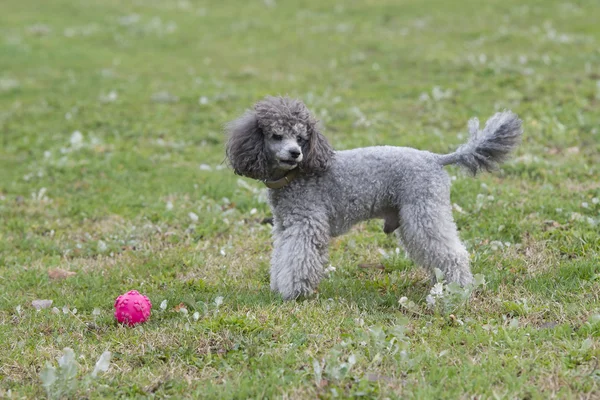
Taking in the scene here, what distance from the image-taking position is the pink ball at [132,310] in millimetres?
5023

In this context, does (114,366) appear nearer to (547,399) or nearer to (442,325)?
(442,325)

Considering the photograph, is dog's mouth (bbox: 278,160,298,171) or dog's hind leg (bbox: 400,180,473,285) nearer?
dog's mouth (bbox: 278,160,298,171)

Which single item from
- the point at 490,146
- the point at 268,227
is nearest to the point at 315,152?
the point at 490,146

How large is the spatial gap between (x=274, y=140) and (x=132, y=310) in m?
1.62

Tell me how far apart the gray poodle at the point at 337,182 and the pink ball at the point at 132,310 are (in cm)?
104

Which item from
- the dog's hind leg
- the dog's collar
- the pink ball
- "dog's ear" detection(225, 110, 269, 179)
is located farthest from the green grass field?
"dog's ear" detection(225, 110, 269, 179)

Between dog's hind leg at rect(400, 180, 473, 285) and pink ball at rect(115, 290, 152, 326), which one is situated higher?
dog's hind leg at rect(400, 180, 473, 285)

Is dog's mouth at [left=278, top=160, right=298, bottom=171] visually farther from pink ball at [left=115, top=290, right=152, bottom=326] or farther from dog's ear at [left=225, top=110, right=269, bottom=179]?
pink ball at [left=115, top=290, right=152, bottom=326]

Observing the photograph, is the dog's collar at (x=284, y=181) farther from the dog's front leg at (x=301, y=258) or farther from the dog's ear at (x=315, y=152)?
the dog's front leg at (x=301, y=258)

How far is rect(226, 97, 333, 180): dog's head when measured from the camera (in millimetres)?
5195

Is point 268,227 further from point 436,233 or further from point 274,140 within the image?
point 436,233

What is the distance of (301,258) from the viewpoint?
17.3 feet

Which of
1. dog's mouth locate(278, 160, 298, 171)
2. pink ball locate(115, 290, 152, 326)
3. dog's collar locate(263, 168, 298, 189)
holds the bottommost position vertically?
pink ball locate(115, 290, 152, 326)

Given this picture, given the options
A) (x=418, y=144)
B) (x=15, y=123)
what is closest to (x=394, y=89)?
(x=418, y=144)
